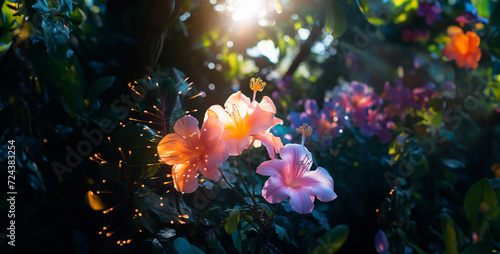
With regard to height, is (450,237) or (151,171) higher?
(151,171)

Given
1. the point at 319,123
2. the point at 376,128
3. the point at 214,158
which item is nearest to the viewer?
the point at 214,158

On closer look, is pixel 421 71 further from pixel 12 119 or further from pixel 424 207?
pixel 12 119

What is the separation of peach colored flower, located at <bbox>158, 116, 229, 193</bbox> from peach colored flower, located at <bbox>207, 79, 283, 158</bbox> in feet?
0.10

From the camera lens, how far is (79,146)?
3.05 ft

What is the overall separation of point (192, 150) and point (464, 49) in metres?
1.58

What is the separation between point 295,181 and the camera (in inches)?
26.1

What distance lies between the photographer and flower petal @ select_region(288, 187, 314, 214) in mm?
588

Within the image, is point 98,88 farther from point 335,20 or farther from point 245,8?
point 335,20

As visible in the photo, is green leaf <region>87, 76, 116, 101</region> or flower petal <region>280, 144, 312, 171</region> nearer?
flower petal <region>280, 144, 312, 171</region>

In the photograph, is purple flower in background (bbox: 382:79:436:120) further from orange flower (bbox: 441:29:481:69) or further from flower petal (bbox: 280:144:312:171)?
flower petal (bbox: 280:144:312:171)

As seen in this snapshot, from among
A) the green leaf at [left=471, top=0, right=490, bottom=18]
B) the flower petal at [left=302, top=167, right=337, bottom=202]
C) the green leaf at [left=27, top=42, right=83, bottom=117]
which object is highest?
the green leaf at [left=27, top=42, right=83, bottom=117]

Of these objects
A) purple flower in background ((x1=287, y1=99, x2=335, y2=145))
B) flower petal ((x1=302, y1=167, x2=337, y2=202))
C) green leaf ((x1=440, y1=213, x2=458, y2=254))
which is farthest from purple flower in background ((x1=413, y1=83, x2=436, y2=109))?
flower petal ((x1=302, y1=167, x2=337, y2=202))

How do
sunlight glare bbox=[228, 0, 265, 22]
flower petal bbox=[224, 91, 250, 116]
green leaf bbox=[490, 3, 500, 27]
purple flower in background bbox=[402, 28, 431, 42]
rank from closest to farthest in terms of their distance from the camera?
flower petal bbox=[224, 91, 250, 116] → sunlight glare bbox=[228, 0, 265, 22] → green leaf bbox=[490, 3, 500, 27] → purple flower in background bbox=[402, 28, 431, 42]

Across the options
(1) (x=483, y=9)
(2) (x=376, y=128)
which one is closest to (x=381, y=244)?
(2) (x=376, y=128)
